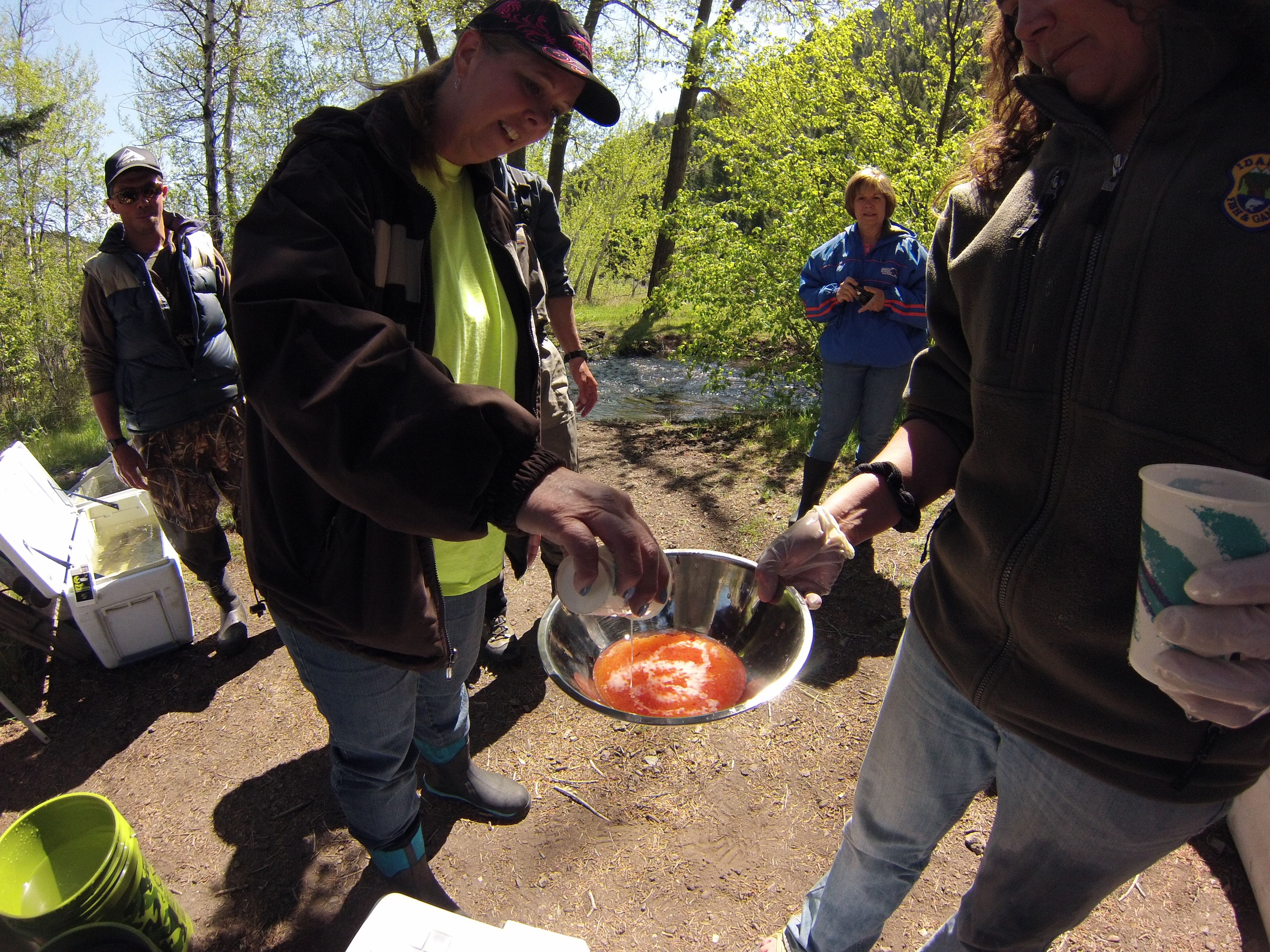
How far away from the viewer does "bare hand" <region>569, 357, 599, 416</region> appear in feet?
11.0

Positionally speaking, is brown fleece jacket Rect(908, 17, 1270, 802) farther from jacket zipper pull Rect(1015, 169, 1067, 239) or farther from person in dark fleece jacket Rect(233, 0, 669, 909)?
person in dark fleece jacket Rect(233, 0, 669, 909)

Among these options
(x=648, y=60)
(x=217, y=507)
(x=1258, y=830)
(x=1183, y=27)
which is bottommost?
(x=1258, y=830)

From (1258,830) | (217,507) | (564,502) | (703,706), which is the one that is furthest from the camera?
(217,507)

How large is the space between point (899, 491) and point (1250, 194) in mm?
760

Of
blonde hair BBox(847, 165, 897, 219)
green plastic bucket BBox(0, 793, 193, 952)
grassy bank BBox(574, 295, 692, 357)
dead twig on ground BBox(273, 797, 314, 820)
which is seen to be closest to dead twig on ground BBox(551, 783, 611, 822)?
dead twig on ground BBox(273, 797, 314, 820)

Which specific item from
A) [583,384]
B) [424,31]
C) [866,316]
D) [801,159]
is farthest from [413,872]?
[424,31]

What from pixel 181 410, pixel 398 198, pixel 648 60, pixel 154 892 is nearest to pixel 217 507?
pixel 181 410

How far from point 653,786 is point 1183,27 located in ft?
8.86

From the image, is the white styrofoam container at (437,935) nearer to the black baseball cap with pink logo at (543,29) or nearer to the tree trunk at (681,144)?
the black baseball cap with pink logo at (543,29)

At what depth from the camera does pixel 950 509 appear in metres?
1.50

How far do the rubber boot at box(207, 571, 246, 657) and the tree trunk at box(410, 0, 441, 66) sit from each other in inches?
445

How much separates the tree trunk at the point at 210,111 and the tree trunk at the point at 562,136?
5.36m

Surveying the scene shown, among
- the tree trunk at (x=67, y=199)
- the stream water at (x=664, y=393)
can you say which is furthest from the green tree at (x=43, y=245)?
the stream water at (x=664, y=393)

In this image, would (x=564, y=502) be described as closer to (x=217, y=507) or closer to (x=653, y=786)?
(x=653, y=786)
